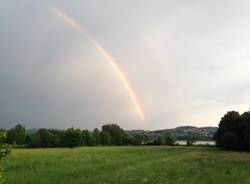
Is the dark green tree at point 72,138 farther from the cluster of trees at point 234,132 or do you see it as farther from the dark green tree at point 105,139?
the cluster of trees at point 234,132

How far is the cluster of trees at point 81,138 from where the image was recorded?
130m

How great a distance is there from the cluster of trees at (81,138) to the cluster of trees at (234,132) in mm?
45254

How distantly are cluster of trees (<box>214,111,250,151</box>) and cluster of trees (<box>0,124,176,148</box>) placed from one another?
45.3 metres

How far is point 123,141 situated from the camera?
538 ft

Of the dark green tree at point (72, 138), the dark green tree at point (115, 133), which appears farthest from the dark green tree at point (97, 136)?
the dark green tree at point (72, 138)

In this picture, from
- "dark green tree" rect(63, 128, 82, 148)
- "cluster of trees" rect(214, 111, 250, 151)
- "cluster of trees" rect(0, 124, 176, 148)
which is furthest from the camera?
"cluster of trees" rect(0, 124, 176, 148)

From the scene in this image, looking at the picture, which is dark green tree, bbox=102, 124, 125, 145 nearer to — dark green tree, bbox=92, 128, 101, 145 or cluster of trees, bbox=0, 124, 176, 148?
cluster of trees, bbox=0, 124, 176, 148

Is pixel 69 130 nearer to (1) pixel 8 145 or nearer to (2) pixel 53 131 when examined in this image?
(2) pixel 53 131

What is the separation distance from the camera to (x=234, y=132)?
99938 mm

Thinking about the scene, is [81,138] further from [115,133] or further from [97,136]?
[115,133]

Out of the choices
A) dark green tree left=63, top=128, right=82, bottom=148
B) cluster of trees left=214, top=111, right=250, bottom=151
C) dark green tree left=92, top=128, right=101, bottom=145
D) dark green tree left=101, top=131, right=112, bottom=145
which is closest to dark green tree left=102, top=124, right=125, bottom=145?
dark green tree left=101, top=131, right=112, bottom=145

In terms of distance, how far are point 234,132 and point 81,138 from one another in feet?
180

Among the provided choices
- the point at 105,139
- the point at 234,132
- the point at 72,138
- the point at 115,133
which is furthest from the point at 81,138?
the point at 234,132

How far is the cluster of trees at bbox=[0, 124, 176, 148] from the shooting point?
428ft
